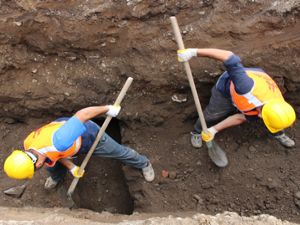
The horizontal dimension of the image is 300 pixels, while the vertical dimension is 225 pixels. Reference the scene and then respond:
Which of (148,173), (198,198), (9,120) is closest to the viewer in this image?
(198,198)

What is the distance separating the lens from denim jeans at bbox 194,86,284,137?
12.6 feet

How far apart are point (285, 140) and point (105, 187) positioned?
2178 mm

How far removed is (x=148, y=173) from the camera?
14.1ft

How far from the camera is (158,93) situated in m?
4.38

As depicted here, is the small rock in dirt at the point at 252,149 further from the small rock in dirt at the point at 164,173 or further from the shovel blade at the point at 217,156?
the small rock in dirt at the point at 164,173

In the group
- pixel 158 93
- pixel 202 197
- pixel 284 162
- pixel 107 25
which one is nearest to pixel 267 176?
pixel 284 162

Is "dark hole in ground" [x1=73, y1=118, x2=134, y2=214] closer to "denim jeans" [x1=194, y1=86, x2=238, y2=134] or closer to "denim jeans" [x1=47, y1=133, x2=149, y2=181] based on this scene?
"denim jeans" [x1=47, y1=133, x2=149, y2=181]

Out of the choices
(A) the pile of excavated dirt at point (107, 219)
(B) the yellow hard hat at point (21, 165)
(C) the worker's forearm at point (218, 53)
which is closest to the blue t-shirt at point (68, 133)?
(B) the yellow hard hat at point (21, 165)

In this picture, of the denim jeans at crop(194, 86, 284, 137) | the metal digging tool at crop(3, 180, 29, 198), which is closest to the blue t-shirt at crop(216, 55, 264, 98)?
the denim jeans at crop(194, 86, 284, 137)

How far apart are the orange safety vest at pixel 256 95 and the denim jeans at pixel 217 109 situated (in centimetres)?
28

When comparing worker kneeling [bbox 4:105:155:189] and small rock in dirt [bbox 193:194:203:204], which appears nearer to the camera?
worker kneeling [bbox 4:105:155:189]

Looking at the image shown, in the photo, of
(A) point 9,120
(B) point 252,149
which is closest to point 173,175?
(B) point 252,149

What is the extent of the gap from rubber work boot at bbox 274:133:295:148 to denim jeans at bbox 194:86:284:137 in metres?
0.05

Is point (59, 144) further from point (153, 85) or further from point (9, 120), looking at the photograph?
point (9, 120)
